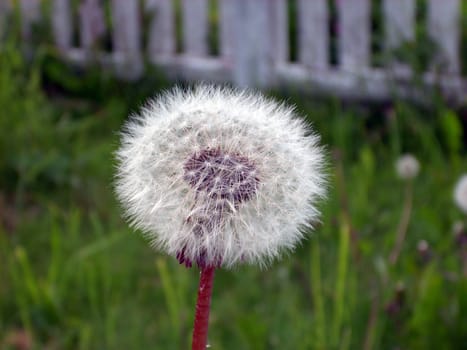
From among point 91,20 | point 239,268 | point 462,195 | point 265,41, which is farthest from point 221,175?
point 91,20

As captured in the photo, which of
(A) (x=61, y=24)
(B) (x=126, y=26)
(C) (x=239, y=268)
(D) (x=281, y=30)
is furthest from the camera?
(A) (x=61, y=24)

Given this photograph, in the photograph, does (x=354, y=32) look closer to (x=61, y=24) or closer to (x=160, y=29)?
(x=160, y=29)

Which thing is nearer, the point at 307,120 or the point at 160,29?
the point at 307,120

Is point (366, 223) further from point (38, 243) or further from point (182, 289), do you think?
point (38, 243)

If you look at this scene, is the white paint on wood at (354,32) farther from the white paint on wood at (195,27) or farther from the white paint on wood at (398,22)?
the white paint on wood at (195,27)

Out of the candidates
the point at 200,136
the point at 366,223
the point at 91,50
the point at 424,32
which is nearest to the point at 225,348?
the point at 366,223

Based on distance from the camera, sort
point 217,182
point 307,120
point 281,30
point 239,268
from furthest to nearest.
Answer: point 281,30
point 307,120
point 239,268
point 217,182
